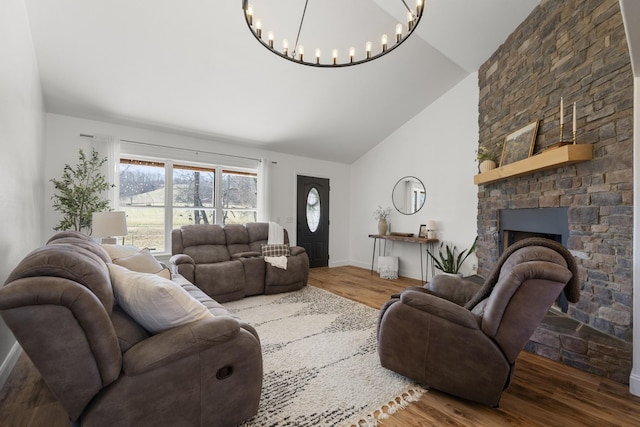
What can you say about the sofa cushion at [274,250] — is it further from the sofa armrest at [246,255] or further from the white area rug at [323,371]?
the white area rug at [323,371]

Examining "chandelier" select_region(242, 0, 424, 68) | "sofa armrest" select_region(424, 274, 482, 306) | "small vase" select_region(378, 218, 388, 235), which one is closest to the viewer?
"chandelier" select_region(242, 0, 424, 68)

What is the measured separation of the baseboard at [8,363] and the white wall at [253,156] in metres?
1.99

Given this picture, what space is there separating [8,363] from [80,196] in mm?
1861

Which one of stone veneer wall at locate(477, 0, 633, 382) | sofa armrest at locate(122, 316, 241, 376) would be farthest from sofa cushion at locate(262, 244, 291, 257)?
stone veneer wall at locate(477, 0, 633, 382)

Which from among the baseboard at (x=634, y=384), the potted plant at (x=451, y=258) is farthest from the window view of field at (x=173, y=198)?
the baseboard at (x=634, y=384)

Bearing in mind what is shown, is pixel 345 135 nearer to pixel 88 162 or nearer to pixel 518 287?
pixel 88 162

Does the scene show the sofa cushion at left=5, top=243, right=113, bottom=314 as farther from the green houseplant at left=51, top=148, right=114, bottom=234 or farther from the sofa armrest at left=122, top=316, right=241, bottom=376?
the green houseplant at left=51, top=148, right=114, bottom=234

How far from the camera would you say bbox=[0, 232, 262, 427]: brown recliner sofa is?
3.32 feet

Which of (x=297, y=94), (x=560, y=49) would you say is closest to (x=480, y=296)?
(x=560, y=49)

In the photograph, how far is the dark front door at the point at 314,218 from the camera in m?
5.89

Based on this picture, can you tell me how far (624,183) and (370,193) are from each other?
416 cm

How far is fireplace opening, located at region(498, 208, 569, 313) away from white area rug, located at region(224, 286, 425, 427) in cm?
182

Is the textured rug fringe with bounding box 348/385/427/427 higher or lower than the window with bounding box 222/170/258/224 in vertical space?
lower

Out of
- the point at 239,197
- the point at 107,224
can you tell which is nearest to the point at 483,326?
the point at 107,224
